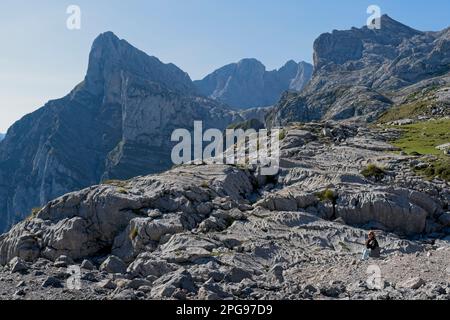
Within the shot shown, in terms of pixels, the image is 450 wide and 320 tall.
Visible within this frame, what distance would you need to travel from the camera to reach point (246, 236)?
3553cm

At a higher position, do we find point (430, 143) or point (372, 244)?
→ point (430, 143)

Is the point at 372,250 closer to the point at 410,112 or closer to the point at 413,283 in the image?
the point at 413,283

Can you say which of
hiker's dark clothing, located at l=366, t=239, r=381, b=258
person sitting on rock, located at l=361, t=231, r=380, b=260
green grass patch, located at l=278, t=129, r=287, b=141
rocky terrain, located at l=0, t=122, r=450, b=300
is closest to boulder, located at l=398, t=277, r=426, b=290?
rocky terrain, located at l=0, t=122, r=450, b=300

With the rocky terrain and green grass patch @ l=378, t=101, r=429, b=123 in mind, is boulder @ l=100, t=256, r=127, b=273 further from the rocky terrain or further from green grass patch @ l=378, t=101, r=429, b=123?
green grass patch @ l=378, t=101, r=429, b=123

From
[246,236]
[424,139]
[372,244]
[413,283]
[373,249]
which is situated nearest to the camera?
[413,283]

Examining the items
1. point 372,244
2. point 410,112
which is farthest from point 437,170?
point 410,112

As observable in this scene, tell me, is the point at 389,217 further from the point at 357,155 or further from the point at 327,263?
the point at 357,155

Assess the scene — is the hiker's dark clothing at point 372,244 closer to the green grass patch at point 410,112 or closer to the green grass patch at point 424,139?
the green grass patch at point 424,139

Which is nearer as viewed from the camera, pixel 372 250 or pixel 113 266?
pixel 113 266

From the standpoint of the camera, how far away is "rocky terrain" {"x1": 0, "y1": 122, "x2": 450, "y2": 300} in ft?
72.0

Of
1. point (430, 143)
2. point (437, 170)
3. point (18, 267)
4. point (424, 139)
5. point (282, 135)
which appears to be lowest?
point (18, 267)

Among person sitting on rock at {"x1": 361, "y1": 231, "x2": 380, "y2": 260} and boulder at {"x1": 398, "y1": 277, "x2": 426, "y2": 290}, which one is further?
person sitting on rock at {"x1": 361, "y1": 231, "x2": 380, "y2": 260}

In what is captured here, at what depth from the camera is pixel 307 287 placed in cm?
2195

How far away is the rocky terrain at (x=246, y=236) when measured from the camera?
72.0 feet
